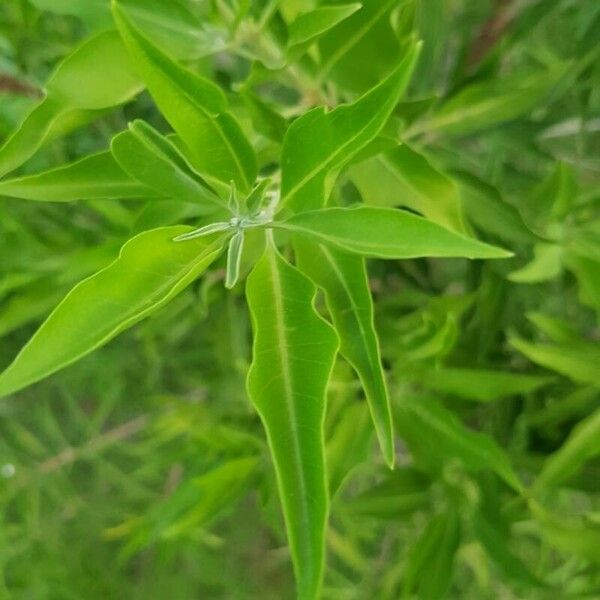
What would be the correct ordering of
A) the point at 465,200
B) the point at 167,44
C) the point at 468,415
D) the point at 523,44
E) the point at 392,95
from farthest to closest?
the point at 523,44
the point at 468,415
the point at 465,200
the point at 167,44
the point at 392,95

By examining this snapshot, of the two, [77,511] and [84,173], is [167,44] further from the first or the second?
[77,511]

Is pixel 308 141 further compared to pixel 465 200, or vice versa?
pixel 465 200

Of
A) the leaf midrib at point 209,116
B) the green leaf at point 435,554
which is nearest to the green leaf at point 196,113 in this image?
the leaf midrib at point 209,116

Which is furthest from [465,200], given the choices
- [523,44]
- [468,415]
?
[523,44]

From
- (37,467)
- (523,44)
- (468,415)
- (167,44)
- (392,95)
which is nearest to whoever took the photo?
(392,95)

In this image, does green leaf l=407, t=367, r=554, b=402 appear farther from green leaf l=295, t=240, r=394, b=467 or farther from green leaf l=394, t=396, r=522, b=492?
green leaf l=295, t=240, r=394, b=467

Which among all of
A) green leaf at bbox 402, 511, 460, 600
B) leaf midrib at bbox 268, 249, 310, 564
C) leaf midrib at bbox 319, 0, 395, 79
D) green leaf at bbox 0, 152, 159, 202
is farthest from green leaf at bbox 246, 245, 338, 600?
green leaf at bbox 402, 511, 460, 600
